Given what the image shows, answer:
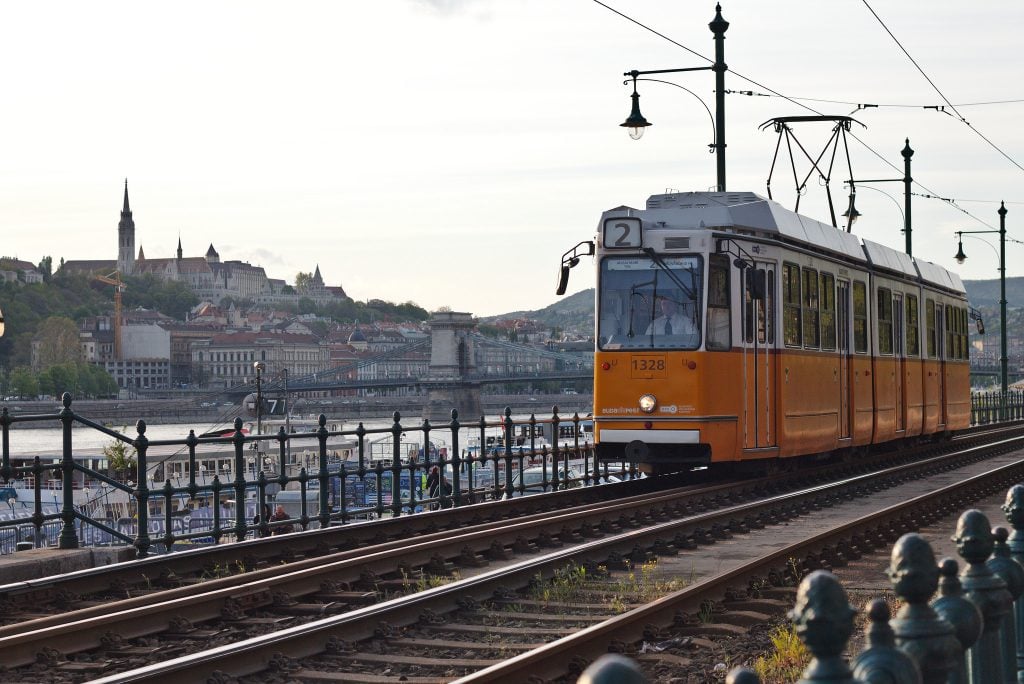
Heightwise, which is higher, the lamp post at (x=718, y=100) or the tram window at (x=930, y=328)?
the lamp post at (x=718, y=100)

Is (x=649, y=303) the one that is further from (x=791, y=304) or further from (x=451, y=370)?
(x=451, y=370)

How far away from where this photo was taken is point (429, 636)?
7293 millimetres

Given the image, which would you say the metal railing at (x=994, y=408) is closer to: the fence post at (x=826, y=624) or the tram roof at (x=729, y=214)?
the tram roof at (x=729, y=214)

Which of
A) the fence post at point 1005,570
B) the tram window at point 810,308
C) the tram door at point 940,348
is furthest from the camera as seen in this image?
the tram door at point 940,348

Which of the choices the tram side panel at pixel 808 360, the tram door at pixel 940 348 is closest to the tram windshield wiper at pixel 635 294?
the tram side panel at pixel 808 360

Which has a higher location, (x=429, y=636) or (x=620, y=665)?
(x=620, y=665)

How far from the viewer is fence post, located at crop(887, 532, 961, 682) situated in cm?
276

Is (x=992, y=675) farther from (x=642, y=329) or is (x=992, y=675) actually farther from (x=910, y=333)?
(x=910, y=333)

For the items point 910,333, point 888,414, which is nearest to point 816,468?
point 888,414

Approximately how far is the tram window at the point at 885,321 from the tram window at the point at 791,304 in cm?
359

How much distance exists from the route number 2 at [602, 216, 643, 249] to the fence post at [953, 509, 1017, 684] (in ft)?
40.6

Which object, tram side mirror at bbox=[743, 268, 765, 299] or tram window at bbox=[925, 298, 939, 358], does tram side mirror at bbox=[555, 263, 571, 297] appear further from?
tram window at bbox=[925, 298, 939, 358]

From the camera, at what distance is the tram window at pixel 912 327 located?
72.2 feet

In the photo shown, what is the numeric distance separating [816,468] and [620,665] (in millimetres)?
→ 17657
